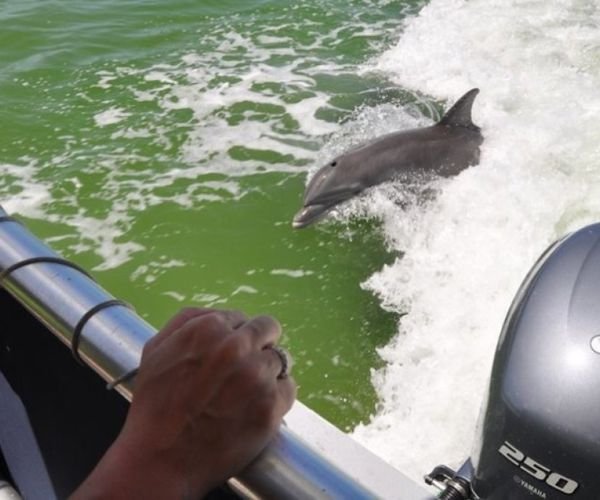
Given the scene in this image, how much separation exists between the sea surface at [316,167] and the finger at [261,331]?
103 inches

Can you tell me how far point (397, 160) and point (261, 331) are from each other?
4849mm

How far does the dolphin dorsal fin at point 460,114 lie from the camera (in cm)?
595

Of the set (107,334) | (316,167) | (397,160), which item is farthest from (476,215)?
(107,334)

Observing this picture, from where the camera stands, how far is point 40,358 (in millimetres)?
1826

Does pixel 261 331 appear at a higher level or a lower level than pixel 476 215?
higher

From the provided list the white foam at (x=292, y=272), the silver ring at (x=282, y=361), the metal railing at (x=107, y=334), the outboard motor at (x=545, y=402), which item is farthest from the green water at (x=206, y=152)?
the silver ring at (x=282, y=361)

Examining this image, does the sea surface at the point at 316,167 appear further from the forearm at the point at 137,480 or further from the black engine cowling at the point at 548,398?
the forearm at the point at 137,480

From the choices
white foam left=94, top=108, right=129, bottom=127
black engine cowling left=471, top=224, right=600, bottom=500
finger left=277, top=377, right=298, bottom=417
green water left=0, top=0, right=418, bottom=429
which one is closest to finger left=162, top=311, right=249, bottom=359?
finger left=277, top=377, right=298, bottom=417

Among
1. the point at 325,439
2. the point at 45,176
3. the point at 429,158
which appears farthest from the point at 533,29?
the point at 325,439

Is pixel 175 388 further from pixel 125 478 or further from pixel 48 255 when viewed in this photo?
pixel 48 255

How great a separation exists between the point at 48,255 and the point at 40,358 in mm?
414

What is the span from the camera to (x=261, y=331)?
112cm

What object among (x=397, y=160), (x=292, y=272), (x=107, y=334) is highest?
(x=107, y=334)

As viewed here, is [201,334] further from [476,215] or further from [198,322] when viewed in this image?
[476,215]
